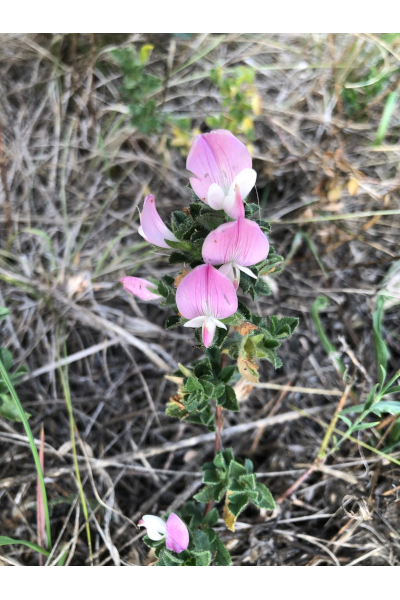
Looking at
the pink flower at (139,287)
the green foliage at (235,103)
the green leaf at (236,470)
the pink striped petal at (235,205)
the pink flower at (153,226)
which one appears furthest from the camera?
the green foliage at (235,103)

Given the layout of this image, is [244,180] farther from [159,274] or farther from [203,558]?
[159,274]

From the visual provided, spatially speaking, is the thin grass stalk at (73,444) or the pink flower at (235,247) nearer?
the pink flower at (235,247)

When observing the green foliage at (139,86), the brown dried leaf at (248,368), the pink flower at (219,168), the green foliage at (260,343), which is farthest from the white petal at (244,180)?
the green foliage at (139,86)

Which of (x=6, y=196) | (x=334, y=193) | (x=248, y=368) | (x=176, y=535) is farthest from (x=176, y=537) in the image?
(x=6, y=196)

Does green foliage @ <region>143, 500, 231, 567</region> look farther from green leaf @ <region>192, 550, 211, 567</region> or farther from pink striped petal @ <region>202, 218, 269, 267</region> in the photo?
pink striped petal @ <region>202, 218, 269, 267</region>

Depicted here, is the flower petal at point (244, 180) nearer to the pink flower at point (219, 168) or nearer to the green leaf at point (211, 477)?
the pink flower at point (219, 168)

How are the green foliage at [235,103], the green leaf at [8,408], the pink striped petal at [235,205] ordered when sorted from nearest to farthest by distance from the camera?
the pink striped petal at [235,205] → the green leaf at [8,408] → the green foliage at [235,103]

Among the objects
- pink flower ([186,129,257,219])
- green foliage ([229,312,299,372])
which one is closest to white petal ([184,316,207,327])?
green foliage ([229,312,299,372])
